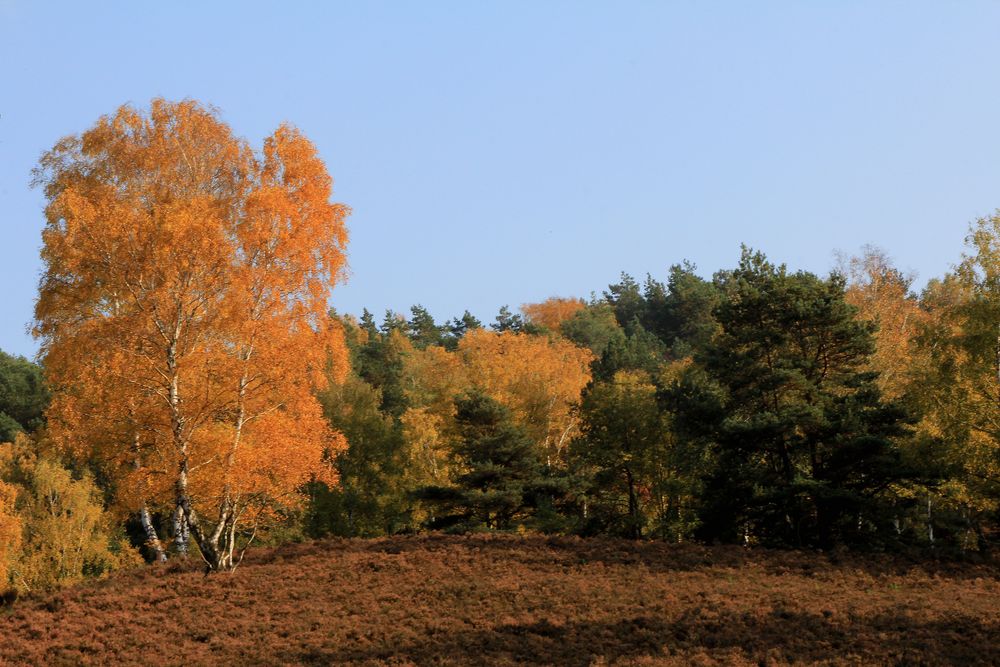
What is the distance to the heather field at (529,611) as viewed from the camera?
17.4m

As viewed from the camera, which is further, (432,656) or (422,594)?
(422,594)

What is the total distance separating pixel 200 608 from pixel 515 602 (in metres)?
7.27

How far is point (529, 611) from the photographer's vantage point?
20062mm

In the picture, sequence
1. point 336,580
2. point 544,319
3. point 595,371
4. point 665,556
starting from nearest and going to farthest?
point 336,580 → point 665,556 → point 595,371 → point 544,319

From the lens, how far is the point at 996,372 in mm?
28781

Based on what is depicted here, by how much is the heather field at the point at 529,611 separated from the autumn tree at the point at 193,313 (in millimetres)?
2906

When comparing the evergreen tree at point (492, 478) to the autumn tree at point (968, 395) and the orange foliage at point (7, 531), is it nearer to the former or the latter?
the autumn tree at point (968, 395)

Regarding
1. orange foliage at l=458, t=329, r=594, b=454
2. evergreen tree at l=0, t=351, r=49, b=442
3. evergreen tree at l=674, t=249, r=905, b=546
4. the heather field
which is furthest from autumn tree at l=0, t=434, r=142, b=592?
evergreen tree at l=674, t=249, r=905, b=546

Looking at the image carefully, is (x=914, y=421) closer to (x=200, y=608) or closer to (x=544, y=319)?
(x=200, y=608)

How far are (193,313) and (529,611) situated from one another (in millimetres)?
11652

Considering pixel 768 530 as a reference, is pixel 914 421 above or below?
above

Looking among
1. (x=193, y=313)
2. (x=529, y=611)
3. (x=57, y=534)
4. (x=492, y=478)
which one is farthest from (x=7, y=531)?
(x=529, y=611)

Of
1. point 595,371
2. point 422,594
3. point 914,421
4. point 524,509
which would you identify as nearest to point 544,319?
point 595,371

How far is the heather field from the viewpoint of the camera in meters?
17.4
